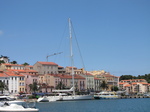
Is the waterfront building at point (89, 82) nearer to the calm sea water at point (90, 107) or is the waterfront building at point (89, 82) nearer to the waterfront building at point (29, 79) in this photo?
the waterfront building at point (29, 79)

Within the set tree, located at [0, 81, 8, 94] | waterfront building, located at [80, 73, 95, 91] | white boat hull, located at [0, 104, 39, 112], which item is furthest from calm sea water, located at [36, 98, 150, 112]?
waterfront building, located at [80, 73, 95, 91]

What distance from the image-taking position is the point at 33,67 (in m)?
158

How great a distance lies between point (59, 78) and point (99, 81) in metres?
37.4

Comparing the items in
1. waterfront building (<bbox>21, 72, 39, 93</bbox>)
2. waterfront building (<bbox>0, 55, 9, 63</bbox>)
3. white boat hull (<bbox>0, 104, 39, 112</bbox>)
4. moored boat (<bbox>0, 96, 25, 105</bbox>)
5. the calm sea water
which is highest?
waterfront building (<bbox>0, 55, 9, 63</bbox>)

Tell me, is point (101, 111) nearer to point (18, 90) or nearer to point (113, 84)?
point (18, 90)

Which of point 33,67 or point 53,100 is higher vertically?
point 33,67

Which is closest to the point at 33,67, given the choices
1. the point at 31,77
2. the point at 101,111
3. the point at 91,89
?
the point at 31,77

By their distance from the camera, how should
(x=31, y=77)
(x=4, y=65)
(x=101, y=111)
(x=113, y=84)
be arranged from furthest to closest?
1. (x=113, y=84)
2. (x=4, y=65)
3. (x=31, y=77)
4. (x=101, y=111)

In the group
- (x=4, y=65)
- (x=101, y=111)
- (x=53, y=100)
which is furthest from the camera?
(x=4, y=65)

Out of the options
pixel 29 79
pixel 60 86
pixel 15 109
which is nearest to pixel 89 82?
pixel 60 86

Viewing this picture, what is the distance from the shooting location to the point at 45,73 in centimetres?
15412

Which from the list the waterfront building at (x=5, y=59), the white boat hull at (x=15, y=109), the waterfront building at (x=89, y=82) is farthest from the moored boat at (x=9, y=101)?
the waterfront building at (x=5, y=59)

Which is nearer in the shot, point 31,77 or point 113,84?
point 31,77

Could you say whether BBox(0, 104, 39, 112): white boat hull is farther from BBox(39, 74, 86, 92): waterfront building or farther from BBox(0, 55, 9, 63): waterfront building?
BBox(0, 55, 9, 63): waterfront building
